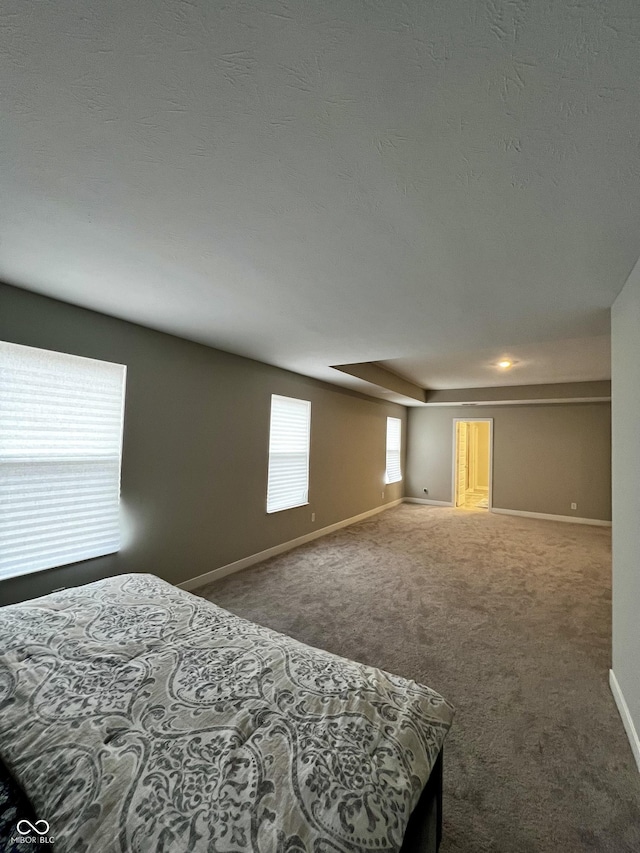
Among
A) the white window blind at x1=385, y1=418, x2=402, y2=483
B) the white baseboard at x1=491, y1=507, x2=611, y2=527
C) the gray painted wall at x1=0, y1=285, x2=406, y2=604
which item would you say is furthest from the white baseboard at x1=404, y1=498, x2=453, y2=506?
the gray painted wall at x1=0, y1=285, x2=406, y2=604

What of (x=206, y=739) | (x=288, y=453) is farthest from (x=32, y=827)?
(x=288, y=453)

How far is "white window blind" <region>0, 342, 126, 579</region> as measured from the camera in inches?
86.0

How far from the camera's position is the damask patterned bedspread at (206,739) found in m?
0.74

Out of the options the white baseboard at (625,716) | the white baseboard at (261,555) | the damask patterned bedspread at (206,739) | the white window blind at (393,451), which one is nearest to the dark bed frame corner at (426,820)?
the damask patterned bedspread at (206,739)

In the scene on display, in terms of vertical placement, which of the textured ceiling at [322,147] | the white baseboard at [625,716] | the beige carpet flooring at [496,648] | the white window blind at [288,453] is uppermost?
the textured ceiling at [322,147]

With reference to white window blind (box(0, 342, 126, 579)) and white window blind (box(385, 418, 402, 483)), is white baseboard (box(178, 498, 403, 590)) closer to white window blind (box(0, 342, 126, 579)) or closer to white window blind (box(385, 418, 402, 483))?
white window blind (box(0, 342, 126, 579))

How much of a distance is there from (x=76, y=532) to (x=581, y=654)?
3649 millimetres

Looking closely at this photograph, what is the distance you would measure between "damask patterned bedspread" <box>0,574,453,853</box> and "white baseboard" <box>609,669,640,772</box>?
4.00 ft

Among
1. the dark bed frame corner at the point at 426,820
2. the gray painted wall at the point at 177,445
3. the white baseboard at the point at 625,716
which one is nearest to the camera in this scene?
the dark bed frame corner at the point at 426,820

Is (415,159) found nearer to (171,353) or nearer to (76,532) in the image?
(171,353)

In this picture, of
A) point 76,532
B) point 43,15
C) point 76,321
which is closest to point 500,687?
point 76,532

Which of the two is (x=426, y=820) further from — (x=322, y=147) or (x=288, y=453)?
(x=288, y=453)

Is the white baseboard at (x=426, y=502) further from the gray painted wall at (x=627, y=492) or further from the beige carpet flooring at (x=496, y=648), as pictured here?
the gray painted wall at (x=627, y=492)

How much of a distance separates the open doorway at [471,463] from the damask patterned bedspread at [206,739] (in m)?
6.86
